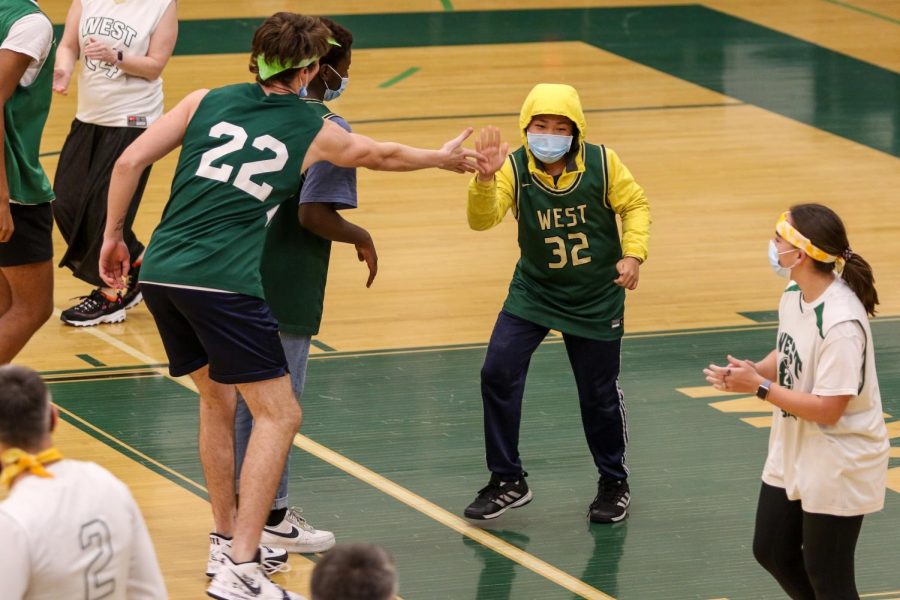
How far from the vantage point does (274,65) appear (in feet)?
18.3

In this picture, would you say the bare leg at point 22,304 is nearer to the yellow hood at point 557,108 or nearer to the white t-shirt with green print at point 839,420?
the yellow hood at point 557,108

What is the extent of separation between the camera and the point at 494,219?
6340mm

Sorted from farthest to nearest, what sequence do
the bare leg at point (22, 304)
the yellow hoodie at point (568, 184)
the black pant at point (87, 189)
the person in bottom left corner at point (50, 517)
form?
1. the black pant at point (87, 189)
2. the bare leg at point (22, 304)
3. the yellow hoodie at point (568, 184)
4. the person in bottom left corner at point (50, 517)

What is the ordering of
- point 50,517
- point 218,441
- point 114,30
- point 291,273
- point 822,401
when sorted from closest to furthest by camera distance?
point 50,517
point 822,401
point 218,441
point 291,273
point 114,30

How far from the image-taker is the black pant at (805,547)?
4.84 m

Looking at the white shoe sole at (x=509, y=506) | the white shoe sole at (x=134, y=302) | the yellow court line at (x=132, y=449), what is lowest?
the white shoe sole at (x=134, y=302)

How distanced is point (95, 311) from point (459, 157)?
383 cm

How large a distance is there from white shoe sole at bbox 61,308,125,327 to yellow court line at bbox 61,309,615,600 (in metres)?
1.29

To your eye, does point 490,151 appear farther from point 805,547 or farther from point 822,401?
point 805,547

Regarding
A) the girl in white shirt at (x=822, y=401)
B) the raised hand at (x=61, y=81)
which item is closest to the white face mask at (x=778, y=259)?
the girl in white shirt at (x=822, y=401)

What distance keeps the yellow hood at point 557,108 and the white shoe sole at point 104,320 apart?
11.6 ft

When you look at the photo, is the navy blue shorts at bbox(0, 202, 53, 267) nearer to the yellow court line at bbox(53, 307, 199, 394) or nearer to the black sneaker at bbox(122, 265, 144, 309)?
the yellow court line at bbox(53, 307, 199, 394)

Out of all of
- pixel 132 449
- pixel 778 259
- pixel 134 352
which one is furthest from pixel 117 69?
pixel 778 259

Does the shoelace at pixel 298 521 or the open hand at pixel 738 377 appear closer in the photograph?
the open hand at pixel 738 377
